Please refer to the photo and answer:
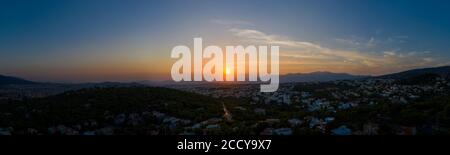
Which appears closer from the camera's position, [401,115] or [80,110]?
[401,115]

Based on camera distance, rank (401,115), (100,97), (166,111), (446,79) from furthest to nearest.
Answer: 1. (446,79)
2. (100,97)
3. (166,111)
4. (401,115)

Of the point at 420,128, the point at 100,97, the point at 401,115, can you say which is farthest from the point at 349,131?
the point at 100,97

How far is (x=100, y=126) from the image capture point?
24172 mm

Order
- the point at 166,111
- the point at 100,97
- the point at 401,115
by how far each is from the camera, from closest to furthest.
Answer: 1. the point at 401,115
2. the point at 166,111
3. the point at 100,97
